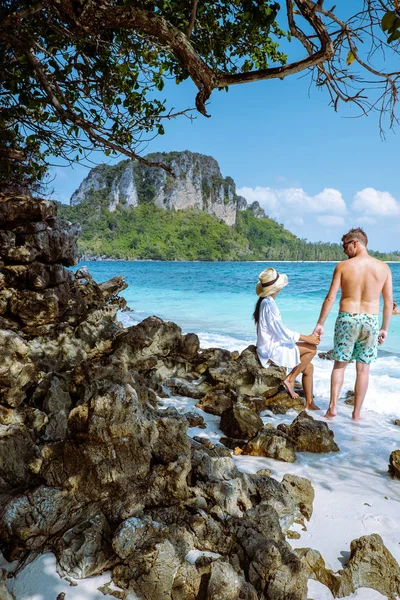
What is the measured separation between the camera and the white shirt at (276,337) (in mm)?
5031

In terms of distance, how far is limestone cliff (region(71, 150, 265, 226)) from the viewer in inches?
4112

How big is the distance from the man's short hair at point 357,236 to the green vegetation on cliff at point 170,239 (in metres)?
83.1

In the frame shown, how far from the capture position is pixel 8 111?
4.77 metres

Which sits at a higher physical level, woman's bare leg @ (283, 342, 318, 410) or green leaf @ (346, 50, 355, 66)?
green leaf @ (346, 50, 355, 66)

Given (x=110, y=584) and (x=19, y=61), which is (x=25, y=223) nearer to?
(x=19, y=61)

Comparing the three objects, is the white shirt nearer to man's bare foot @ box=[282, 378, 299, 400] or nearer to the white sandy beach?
man's bare foot @ box=[282, 378, 299, 400]

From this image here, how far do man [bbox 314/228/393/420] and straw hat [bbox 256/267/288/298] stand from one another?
0.68m

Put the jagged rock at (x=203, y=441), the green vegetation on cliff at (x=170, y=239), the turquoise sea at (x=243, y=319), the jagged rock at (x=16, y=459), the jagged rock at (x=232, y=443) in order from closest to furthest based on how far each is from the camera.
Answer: the jagged rock at (x=16, y=459)
the jagged rock at (x=203, y=441)
the jagged rock at (x=232, y=443)
the turquoise sea at (x=243, y=319)
the green vegetation on cliff at (x=170, y=239)

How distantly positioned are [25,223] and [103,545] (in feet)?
13.8

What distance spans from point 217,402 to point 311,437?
51.7 inches

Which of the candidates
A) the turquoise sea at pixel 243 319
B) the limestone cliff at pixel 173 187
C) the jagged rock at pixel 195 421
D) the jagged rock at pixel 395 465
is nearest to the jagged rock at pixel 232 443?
the jagged rock at pixel 195 421

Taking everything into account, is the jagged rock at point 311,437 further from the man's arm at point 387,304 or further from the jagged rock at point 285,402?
the man's arm at point 387,304

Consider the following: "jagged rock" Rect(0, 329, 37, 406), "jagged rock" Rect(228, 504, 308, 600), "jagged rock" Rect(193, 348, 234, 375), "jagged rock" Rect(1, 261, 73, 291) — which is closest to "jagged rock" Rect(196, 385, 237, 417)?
"jagged rock" Rect(193, 348, 234, 375)

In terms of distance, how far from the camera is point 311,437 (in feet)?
12.0
